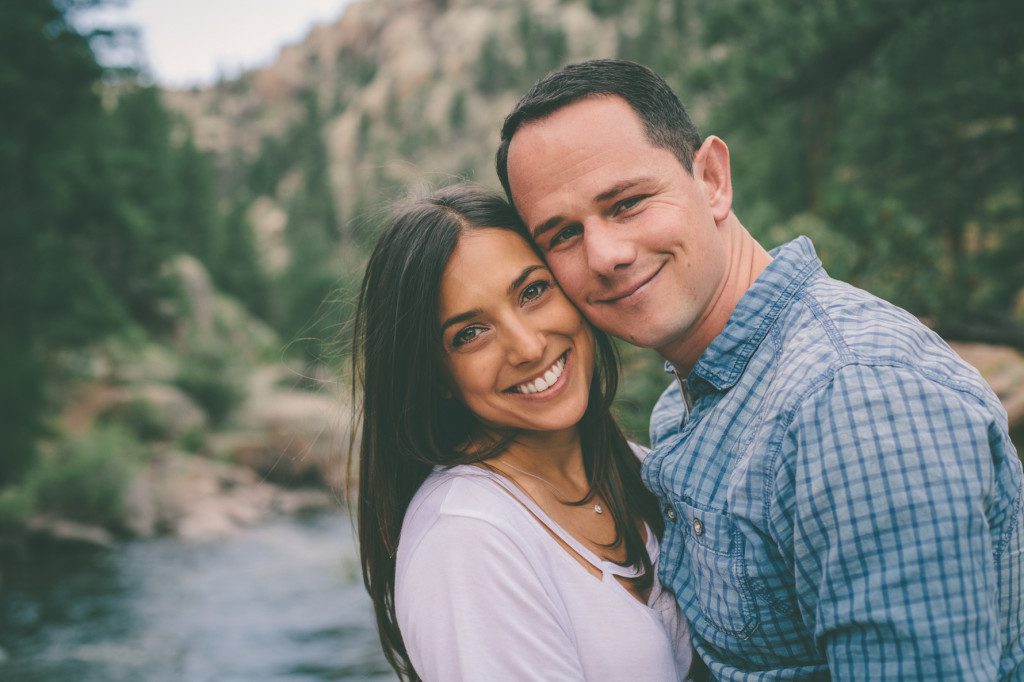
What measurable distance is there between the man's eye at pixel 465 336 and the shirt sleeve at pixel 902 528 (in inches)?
43.2

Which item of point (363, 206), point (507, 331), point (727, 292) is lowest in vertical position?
point (727, 292)

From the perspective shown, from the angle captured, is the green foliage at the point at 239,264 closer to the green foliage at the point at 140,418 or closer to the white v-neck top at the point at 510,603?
the green foliage at the point at 140,418

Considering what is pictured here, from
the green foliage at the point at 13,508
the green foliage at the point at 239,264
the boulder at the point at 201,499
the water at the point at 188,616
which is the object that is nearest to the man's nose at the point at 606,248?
the water at the point at 188,616

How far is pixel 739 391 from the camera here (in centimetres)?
184

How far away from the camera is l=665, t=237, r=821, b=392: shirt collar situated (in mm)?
1898

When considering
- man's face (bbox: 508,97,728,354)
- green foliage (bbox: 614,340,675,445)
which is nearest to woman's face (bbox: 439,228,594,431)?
man's face (bbox: 508,97,728,354)

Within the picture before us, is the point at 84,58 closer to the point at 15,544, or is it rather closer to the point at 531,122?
the point at 15,544

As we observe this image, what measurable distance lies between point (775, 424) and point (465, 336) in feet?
3.30

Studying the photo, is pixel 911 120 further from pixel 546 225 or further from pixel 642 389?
pixel 546 225

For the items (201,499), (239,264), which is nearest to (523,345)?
(201,499)

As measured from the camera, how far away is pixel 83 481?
54.4 feet

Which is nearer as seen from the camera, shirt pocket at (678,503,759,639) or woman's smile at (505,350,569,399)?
shirt pocket at (678,503,759,639)

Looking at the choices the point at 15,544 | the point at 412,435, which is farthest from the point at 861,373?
the point at 15,544

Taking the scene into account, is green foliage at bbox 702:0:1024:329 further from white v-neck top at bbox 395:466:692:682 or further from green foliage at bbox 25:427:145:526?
green foliage at bbox 25:427:145:526
